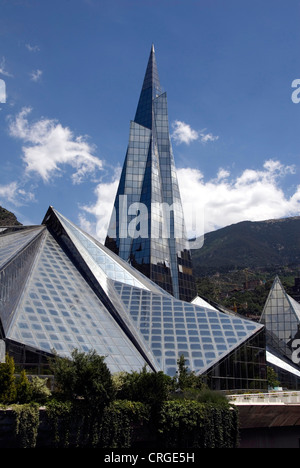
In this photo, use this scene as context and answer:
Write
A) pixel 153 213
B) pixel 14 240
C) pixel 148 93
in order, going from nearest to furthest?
pixel 14 240, pixel 153 213, pixel 148 93

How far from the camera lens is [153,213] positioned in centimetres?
7819

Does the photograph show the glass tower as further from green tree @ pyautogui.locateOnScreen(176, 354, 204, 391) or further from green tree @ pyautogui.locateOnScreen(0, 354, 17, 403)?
green tree @ pyautogui.locateOnScreen(0, 354, 17, 403)

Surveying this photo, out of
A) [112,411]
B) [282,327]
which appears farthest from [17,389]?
[282,327]

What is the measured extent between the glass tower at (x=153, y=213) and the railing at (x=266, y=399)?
39.8 metres

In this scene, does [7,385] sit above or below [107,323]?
below

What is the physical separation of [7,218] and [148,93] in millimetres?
53840

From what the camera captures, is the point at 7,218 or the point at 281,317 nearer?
the point at 281,317

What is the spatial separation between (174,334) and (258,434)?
1031 cm

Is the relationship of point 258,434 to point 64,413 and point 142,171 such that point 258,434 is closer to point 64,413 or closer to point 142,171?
point 64,413

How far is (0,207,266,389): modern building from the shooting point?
31.6 metres

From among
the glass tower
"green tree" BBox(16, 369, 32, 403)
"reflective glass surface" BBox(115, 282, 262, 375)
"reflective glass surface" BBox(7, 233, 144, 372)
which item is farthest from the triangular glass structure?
"green tree" BBox(16, 369, 32, 403)

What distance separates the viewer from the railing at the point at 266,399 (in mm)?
29884

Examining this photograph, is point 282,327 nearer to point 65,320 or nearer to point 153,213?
point 153,213
